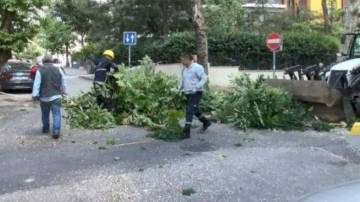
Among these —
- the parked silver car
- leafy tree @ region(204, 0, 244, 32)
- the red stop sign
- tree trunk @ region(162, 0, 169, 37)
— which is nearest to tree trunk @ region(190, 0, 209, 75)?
the red stop sign

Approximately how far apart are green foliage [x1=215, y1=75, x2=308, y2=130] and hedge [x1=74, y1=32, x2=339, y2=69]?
17.4m

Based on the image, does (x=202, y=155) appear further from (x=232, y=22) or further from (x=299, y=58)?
(x=232, y=22)

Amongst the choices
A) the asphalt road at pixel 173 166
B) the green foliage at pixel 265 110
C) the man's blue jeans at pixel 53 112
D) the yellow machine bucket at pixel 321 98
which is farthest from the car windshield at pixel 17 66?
the yellow machine bucket at pixel 321 98

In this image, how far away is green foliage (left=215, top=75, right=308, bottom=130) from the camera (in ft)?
37.1

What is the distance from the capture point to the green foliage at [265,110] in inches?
445

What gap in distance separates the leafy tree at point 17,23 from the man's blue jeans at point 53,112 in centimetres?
818

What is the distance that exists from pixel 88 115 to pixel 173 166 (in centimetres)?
421

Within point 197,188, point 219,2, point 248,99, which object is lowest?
point 197,188

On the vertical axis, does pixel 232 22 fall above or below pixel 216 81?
above

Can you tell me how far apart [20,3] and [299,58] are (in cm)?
1791

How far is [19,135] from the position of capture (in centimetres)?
1107

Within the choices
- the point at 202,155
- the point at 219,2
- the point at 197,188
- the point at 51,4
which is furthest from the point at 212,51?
the point at 197,188

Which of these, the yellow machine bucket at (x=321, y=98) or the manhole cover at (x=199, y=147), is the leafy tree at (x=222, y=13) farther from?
the manhole cover at (x=199, y=147)

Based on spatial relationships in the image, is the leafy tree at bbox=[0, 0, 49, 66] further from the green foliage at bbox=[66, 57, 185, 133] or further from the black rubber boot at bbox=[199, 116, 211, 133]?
the black rubber boot at bbox=[199, 116, 211, 133]
